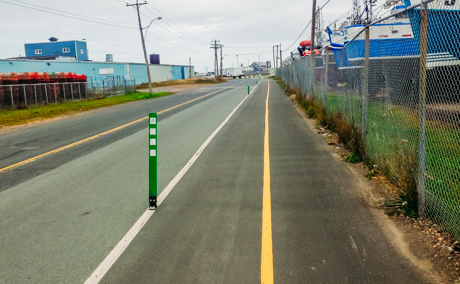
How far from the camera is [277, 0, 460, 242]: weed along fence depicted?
210 inches

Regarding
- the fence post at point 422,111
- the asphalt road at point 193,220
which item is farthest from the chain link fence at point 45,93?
the fence post at point 422,111

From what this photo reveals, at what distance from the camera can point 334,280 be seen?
13.2ft

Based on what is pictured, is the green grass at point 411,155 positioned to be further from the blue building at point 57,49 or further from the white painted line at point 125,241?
the blue building at point 57,49

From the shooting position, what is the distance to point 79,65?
57.6 m

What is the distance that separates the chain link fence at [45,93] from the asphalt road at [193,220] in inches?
651

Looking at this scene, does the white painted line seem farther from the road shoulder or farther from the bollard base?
the road shoulder

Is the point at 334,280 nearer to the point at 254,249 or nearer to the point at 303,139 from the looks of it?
the point at 254,249

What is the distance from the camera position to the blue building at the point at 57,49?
280 feet

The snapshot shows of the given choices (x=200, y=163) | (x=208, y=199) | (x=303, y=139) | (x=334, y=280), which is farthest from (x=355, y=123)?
(x=334, y=280)

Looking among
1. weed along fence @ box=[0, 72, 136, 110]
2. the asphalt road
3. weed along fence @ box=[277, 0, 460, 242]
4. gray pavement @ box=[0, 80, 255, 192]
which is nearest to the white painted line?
the asphalt road

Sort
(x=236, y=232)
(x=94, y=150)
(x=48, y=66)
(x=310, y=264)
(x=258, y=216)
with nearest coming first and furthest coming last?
(x=310, y=264)
(x=236, y=232)
(x=258, y=216)
(x=94, y=150)
(x=48, y=66)

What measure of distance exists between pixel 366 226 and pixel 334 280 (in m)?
1.57

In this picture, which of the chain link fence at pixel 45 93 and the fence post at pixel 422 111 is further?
the chain link fence at pixel 45 93

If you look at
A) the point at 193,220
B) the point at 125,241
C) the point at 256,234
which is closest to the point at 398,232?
the point at 256,234
